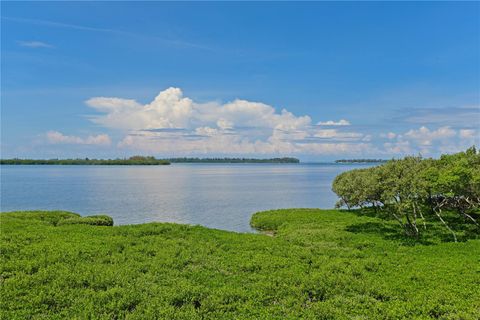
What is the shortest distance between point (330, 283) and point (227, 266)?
18.5 feet

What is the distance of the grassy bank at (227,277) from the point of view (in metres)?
13.4

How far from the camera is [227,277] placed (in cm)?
1700

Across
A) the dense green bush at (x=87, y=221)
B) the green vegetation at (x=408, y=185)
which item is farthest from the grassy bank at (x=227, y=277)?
the dense green bush at (x=87, y=221)

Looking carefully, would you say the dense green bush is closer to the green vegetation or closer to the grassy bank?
the grassy bank

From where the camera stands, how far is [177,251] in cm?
2112

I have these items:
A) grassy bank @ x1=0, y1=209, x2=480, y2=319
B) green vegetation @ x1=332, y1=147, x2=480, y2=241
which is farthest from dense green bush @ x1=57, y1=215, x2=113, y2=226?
green vegetation @ x1=332, y1=147, x2=480, y2=241

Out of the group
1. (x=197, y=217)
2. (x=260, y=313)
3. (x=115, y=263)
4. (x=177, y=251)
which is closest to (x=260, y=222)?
(x=197, y=217)

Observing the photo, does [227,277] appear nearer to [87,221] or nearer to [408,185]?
[408,185]

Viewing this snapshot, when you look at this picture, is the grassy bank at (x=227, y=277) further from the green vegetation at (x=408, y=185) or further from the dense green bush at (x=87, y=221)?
the dense green bush at (x=87, y=221)

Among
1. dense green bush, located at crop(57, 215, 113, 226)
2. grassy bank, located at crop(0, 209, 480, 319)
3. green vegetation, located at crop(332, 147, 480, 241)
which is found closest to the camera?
grassy bank, located at crop(0, 209, 480, 319)

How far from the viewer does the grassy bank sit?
13.4 m

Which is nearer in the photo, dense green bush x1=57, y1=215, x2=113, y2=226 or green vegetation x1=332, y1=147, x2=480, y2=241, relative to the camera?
green vegetation x1=332, y1=147, x2=480, y2=241

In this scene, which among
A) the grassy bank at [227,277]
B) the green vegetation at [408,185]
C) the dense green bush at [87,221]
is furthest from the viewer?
the dense green bush at [87,221]

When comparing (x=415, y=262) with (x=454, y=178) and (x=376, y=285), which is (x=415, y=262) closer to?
(x=376, y=285)
